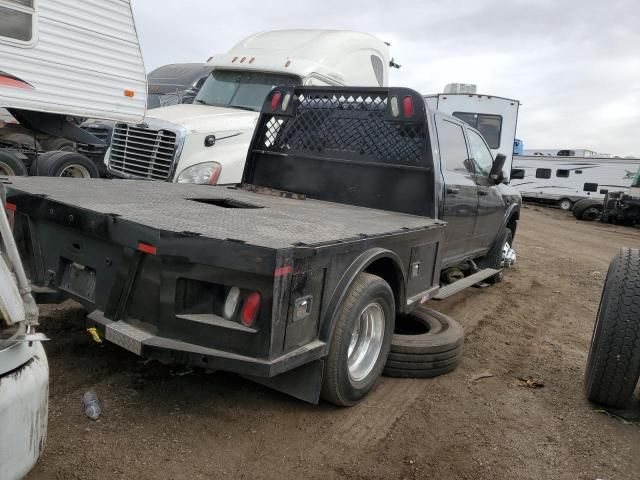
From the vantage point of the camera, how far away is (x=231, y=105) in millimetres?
8250

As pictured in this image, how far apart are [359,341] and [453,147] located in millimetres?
2626

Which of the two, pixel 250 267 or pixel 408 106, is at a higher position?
pixel 408 106

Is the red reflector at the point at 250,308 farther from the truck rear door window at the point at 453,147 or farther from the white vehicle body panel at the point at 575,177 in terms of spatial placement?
the white vehicle body panel at the point at 575,177

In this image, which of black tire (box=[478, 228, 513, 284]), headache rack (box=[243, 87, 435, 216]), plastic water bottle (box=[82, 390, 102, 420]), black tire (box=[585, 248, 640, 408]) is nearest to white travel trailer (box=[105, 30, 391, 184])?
headache rack (box=[243, 87, 435, 216])

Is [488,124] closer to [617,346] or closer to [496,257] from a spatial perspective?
[496,257]

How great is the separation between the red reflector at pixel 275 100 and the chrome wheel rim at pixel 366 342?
2.83m

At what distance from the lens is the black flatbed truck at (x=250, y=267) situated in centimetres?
263

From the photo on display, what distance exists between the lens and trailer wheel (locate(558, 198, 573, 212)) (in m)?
25.5

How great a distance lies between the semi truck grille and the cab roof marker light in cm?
329

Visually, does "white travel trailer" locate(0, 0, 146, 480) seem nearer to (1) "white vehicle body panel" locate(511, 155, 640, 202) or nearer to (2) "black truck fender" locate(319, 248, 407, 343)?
(2) "black truck fender" locate(319, 248, 407, 343)

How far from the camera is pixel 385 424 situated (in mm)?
3320

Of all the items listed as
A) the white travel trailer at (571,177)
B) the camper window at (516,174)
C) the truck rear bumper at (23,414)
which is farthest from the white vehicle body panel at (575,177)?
the truck rear bumper at (23,414)

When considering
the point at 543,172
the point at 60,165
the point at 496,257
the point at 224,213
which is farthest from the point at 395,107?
the point at 543,172

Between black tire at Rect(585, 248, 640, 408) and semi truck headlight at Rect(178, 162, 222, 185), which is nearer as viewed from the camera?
black tire at Rect(585, 248, 640, 408)
